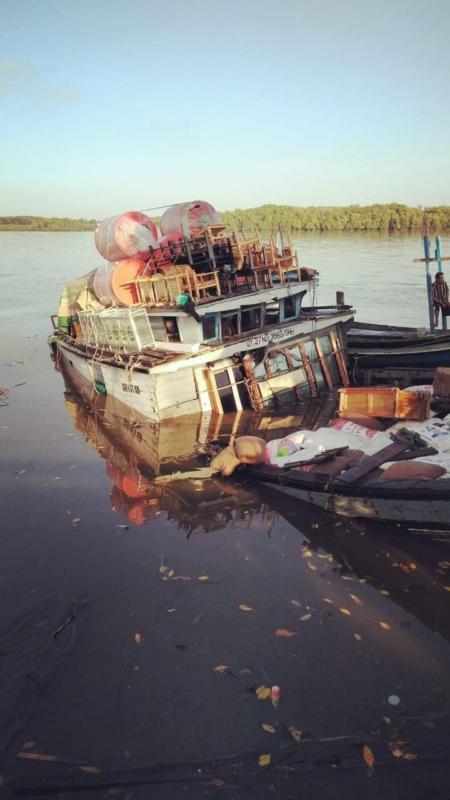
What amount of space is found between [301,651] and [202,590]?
212 centimetres

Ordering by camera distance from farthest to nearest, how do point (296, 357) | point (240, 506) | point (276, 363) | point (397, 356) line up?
point (397, 356) → point (296, 357) → point (276, 363) → point (240, 506)

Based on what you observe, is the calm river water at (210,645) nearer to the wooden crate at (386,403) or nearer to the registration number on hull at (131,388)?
the wooden crate at (386,403)

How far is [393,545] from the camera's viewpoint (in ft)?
30.7

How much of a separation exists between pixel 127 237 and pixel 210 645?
16.3 meters

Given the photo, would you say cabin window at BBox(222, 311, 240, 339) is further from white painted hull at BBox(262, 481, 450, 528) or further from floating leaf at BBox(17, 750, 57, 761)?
floating leaf at BBox(17, 750, 57, 761)

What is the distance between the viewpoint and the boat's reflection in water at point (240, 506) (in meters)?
8.49

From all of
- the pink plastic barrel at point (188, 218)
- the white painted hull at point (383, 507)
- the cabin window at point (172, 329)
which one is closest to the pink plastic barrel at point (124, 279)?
the pink plastic barrel at point (188, 218)

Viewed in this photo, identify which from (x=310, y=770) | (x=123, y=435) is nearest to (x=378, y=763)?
(x=310, y=770)

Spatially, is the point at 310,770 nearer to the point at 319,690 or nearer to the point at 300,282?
the point at 319,690

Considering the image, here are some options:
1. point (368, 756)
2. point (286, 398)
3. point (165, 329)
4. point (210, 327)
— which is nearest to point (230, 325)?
point (210, 327)

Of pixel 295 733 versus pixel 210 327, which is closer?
pixel 295 733

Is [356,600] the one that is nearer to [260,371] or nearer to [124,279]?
[260,371]

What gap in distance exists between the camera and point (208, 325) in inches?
662

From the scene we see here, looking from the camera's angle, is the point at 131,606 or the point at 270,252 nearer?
the point at 131,606
